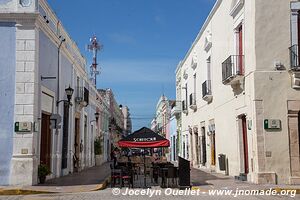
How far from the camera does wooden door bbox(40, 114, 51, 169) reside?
1824 centimetres

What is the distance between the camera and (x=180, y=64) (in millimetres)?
39688

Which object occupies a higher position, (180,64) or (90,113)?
(180,64)

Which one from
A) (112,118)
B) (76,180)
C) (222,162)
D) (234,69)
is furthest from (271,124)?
(112,118)

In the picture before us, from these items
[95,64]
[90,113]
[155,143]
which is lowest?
[155,143]

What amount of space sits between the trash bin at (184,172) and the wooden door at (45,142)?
590 centimetres

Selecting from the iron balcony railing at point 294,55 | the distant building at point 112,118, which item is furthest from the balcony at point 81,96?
the distant building at point 112,118

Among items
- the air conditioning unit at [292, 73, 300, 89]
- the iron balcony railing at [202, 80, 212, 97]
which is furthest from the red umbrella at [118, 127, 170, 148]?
the iron balcony railing at [202, 80, 212, 97]

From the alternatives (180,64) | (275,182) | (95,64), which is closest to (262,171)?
(275,182)

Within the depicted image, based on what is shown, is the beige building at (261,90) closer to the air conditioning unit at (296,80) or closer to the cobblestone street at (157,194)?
the air conditioning unit at (296,80)

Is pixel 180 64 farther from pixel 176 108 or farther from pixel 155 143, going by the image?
pixel 155 143

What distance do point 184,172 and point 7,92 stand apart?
6.91 meters

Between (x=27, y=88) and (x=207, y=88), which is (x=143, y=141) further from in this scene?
(x=207, y=88)

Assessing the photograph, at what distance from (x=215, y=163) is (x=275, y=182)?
8.73 meters

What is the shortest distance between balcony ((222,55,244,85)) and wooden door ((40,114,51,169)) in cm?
783
